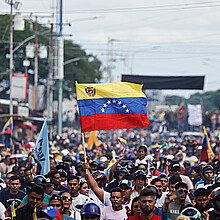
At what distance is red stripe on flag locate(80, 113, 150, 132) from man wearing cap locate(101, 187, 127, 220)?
2.14 m

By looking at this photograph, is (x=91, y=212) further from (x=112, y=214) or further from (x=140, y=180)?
(x=140, y=180)

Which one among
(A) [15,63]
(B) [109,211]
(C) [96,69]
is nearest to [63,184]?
(B) [109,211]

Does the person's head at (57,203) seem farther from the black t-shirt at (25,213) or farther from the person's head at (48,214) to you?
the person's head at (48,214)

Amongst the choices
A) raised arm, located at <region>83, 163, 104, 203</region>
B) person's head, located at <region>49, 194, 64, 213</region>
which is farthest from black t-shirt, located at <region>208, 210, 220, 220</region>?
person's head, located at <region>49, 194, 64, 213</region>

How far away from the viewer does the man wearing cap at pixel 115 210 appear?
6845 mm

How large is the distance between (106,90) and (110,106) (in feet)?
0.92

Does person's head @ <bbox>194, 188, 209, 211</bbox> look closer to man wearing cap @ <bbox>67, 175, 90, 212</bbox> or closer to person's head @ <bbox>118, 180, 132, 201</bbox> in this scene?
person's head @ <bbox>118, 180, 132, 201</bbox>

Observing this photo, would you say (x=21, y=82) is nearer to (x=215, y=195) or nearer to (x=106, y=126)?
(x=106, y=126)

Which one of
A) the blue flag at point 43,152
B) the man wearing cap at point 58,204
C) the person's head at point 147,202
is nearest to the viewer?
the person's head at point 147,202

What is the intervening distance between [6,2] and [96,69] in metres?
49.6

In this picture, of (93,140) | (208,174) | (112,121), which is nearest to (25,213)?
(112,121)

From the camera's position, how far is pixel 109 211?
6.89m

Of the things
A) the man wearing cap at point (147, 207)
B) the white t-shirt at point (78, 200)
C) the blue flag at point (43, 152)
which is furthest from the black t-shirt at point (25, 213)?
the blue flag at point (43, 152)

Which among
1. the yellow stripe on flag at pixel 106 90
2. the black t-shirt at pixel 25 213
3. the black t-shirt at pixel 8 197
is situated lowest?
the black t-shirt at pixel 8 197
